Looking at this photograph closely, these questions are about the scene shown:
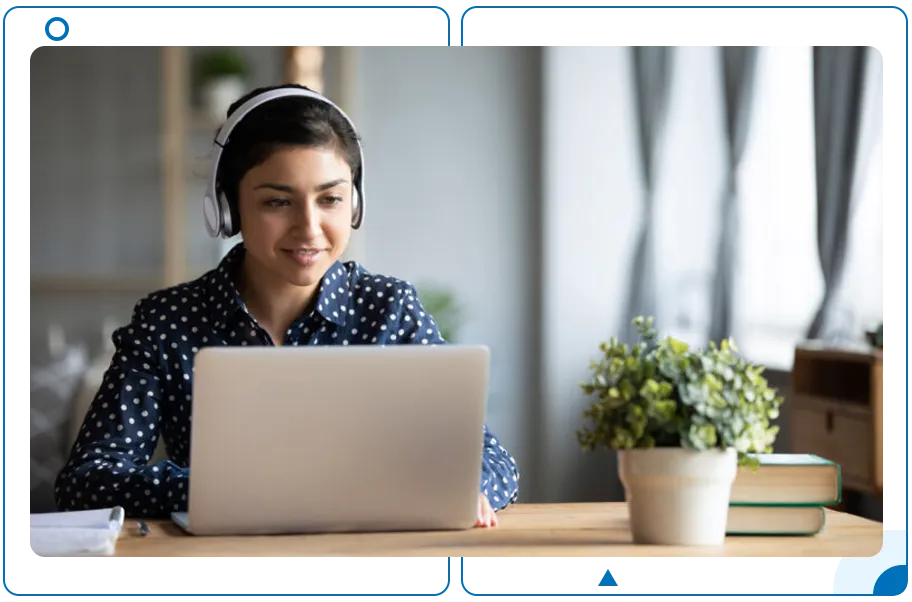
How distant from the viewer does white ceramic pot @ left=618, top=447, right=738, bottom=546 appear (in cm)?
123

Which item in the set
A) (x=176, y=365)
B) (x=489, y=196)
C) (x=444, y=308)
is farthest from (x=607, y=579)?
(x=489, y=196)

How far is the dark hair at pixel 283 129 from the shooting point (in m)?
1.80

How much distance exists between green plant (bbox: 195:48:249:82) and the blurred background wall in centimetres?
1

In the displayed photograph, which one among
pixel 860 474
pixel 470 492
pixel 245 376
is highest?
pixel 245 376

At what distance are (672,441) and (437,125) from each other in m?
4.84

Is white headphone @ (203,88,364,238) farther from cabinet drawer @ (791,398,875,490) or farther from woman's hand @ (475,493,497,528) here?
cabinet drawer @ (791,398,875,490)

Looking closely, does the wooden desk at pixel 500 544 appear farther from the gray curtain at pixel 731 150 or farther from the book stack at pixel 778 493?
the gray curtain at pixel 731 150

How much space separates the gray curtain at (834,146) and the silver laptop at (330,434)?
3341 millimetres

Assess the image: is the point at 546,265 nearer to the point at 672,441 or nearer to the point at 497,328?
the point at 497,328

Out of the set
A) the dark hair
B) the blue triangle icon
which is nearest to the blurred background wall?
the dark hair

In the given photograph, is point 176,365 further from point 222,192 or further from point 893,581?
point 893,581

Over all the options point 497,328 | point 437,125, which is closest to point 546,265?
point 497,328

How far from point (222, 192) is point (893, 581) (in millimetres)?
1164

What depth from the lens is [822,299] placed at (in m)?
4.48
